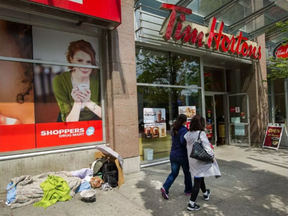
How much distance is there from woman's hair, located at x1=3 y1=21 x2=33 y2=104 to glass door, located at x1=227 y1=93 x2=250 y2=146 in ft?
26.6

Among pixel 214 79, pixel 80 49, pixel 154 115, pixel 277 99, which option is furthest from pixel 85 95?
pixel 277 99

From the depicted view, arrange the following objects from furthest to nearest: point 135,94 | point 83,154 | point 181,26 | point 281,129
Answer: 1. point 281,129
2. point 181,26
3. point 135,94
4. point 83,154

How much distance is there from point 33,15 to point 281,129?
29.4ft

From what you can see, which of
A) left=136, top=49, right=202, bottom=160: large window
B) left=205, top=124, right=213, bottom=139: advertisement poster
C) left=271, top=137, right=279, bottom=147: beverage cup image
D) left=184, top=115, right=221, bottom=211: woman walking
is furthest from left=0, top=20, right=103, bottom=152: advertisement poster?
left=271, top=137, right=279, bottom=147: beverage cup image

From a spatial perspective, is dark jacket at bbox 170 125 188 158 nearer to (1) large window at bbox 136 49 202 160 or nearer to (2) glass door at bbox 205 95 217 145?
(1) large window at bbox 136 49 202 160

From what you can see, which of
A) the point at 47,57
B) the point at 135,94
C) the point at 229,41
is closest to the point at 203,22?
the point at 229,41

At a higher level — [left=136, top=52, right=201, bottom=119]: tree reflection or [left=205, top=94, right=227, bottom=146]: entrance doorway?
[left=136, top=52, right=201, bottom=119]: tree reflection

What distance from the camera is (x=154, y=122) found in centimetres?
650

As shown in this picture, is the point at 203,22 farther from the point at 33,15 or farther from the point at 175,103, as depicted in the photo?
the point at 33,15

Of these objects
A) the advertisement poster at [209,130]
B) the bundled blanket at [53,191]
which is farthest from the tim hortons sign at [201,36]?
the bundled blanket at [53,191]

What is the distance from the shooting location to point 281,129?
329 inches

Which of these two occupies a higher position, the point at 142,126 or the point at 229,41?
the point at 229,41

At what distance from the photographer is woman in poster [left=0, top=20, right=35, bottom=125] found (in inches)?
171

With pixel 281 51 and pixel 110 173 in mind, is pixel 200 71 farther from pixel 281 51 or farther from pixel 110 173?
pixel 110 173
